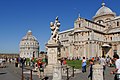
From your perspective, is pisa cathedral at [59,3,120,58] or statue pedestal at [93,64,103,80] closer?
statue pedestal at [93,64,103,80]

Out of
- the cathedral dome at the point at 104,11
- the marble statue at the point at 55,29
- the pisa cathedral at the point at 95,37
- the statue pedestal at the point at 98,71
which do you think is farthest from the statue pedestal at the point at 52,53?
the cathedral dome at the point at 104,11

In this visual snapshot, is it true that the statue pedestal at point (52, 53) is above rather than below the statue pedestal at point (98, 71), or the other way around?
above

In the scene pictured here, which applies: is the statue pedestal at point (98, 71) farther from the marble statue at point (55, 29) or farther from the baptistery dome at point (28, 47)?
the baptistery dome at point (28, 47)

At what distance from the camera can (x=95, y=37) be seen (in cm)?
6306

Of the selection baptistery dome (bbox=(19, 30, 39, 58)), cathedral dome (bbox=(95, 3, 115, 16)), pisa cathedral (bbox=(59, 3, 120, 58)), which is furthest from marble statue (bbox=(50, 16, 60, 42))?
baptistery dome (bbox=(19, 30, 39, 58))

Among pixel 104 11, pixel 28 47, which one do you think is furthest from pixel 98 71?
pixel 28 47

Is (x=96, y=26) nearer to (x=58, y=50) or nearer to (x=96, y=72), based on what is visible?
(x=58, y=50)

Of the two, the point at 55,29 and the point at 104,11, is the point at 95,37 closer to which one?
the point at 104,11

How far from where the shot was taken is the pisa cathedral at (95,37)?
62.4 m

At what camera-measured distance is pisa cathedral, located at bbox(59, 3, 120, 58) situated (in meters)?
62.4

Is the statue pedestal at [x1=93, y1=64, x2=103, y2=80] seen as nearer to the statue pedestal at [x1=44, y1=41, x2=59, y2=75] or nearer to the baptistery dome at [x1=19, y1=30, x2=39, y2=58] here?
the statue pedestal at [x1=44, y1=41, x2=59, y2=75]

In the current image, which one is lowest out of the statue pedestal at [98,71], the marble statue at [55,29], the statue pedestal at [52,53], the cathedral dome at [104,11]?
the statue pedestal at [98,71]

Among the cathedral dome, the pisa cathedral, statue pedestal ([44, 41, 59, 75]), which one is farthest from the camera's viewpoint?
the cathedral dome

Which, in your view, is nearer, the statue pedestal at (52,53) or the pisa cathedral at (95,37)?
the statue pedestal at (52,53)
